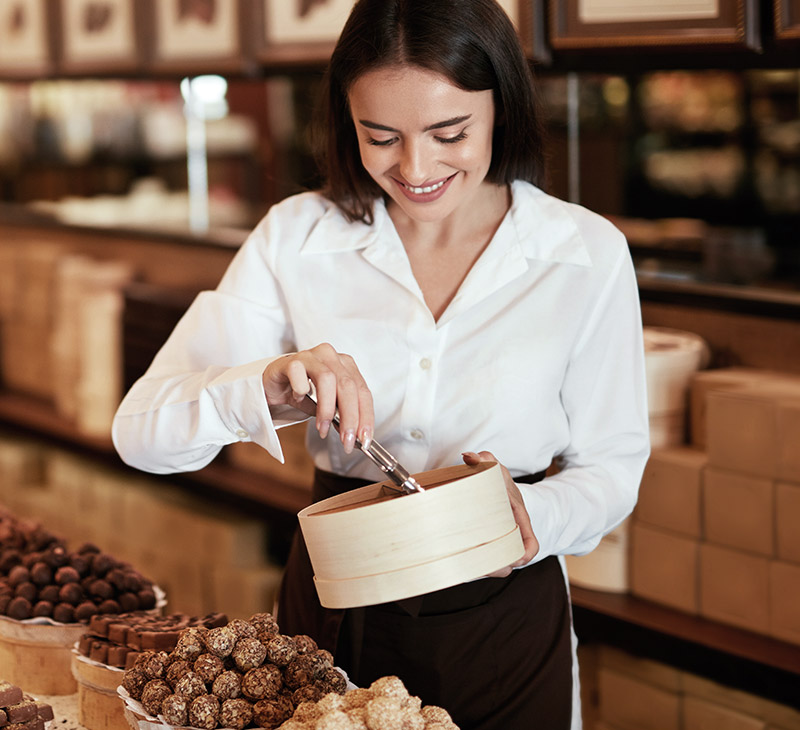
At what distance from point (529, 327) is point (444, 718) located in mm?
582

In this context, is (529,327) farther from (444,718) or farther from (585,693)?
(585,693)

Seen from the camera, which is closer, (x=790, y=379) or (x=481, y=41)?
(x=481, y=41)

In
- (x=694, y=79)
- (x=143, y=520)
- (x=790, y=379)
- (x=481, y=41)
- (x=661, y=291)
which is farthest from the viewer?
(x=694, y=79)

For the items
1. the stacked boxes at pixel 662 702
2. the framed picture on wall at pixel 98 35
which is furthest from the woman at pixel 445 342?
the framed picture on wall at pixel 98 35

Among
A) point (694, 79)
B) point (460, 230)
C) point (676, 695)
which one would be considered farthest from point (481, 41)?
point (694, 79)

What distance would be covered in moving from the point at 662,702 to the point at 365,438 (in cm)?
148

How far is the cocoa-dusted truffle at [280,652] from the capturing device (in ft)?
4.25

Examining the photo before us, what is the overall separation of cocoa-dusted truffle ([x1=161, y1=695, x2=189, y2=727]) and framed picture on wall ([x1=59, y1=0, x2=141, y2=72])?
9.45ft

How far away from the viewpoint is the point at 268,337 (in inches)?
66.2

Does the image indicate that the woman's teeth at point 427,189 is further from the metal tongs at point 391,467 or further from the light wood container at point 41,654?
the light wood container at point 41,654

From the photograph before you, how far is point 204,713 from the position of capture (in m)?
1.20

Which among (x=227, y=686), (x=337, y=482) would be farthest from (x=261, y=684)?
(x=337, y=482)

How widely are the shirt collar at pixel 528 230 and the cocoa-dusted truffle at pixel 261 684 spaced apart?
65 centimetres

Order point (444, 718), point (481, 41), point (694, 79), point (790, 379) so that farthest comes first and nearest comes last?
point (694, 79), point (790, 379), point (481, 41), point (444, 718)
